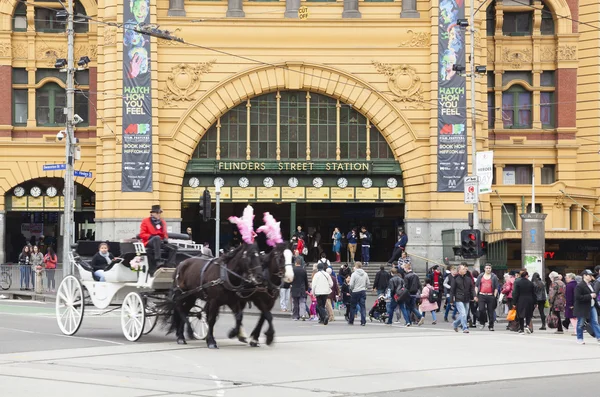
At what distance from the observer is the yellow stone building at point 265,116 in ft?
166

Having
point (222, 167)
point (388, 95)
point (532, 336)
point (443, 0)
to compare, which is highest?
point (443, 0)

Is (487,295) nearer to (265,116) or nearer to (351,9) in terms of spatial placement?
(265,116)

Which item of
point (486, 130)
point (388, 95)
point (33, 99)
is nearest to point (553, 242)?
point (486, 130)

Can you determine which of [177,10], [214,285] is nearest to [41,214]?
[177,10]

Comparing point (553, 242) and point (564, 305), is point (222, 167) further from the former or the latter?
point (564, 305)

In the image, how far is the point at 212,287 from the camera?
21.8 metres

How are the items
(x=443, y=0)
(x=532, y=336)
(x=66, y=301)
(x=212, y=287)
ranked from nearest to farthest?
(x=212, y=287), (x=66, y=301), (x=532, y=336), (x=443, y=0)

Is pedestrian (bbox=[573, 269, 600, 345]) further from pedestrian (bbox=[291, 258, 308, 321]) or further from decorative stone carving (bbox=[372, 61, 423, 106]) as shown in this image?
decorative stone carving (bbox=[372, 61, 423, 106])

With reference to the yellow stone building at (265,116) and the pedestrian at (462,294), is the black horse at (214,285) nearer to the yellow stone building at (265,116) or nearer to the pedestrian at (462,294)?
the pedestrian at (462,294)

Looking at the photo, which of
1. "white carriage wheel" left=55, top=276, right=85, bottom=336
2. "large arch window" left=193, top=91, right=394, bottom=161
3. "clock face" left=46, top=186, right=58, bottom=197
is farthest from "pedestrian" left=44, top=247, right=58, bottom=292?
"white carriage wheel" left=55, top=276, right=85, bottom=336

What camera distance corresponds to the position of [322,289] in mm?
32188

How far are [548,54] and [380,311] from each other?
87.3 ft

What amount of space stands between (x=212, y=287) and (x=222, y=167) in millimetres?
29694

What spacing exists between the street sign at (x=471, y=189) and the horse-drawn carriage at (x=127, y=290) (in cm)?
1663
